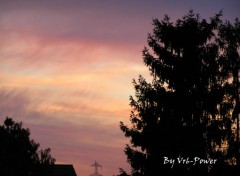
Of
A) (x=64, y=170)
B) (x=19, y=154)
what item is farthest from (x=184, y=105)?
(x=64, y=170)

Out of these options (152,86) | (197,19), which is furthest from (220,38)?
(152,86)

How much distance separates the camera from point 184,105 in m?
28.1

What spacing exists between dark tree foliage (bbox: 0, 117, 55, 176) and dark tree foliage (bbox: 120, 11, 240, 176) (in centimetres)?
1759

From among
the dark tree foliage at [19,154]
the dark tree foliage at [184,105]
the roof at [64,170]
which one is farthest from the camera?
the roof at [64,170]

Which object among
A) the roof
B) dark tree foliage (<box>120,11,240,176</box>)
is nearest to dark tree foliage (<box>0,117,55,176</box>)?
dark tree foliage (<box>120,11,240,176</box>)

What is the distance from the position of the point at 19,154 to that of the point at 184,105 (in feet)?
75.0

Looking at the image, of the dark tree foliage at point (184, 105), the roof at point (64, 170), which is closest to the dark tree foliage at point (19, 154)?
the dark tree foliage at point (184, 105)

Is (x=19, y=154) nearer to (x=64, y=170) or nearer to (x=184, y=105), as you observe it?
(x=184, y=105)

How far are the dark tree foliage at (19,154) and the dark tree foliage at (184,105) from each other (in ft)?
57.7

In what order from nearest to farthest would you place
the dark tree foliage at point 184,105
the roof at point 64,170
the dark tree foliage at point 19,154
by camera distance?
the dark tree foliage at point 184,105 < the dark tree foliage at point 19,154 < the roof at point 64,170

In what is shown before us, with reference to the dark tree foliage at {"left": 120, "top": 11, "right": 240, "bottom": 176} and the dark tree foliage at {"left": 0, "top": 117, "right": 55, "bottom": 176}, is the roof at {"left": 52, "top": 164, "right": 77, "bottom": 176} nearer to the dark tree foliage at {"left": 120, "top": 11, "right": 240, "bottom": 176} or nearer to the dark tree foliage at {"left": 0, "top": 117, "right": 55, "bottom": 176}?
the dark tree foliage at {"left": 0, "top": 117, "right": 55, "bottom": 176}

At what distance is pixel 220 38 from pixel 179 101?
781cm

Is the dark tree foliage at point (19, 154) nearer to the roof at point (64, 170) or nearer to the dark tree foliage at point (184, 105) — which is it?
the dark tree foliage at point (184, 105)

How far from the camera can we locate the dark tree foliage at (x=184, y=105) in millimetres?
28047
